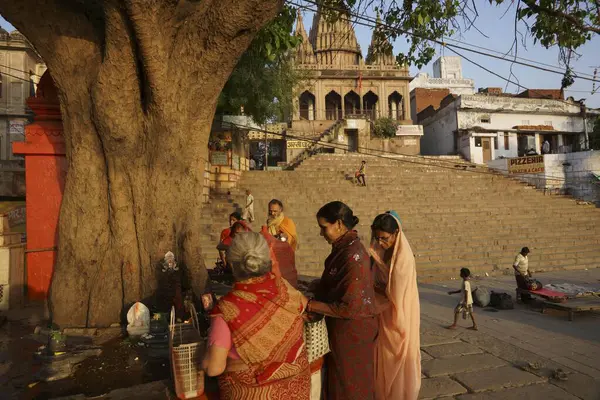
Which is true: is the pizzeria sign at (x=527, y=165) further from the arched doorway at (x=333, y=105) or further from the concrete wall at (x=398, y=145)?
the arched doorway at (x=333, y=105)

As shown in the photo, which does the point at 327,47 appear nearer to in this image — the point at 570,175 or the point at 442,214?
the point at 570,175

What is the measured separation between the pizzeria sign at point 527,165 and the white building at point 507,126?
4523mm

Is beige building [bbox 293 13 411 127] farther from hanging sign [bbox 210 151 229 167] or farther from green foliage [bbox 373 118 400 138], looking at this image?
hanging sign [bbox 210 151 229 167]

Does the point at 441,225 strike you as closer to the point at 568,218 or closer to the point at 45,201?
the point at 568,218

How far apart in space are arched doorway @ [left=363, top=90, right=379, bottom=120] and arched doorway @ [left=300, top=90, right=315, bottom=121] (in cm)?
478

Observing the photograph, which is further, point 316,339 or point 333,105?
point 333,105

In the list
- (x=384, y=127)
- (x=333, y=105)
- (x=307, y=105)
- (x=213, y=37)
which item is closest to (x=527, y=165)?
(x=384, y=127)

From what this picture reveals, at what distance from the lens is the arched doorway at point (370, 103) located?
112ft

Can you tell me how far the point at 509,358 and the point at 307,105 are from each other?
3247 cm

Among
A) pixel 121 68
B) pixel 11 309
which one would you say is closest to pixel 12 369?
pixel 11 309

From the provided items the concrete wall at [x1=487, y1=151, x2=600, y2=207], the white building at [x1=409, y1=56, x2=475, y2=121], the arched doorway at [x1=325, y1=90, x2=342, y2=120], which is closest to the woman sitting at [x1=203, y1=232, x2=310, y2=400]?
the concrete wall at [x1=487, y1=151, x2=600, y2=207]

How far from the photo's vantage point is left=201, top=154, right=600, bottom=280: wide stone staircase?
11.7m

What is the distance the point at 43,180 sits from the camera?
550 centimetres

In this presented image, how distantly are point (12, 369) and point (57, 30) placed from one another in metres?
3.35
